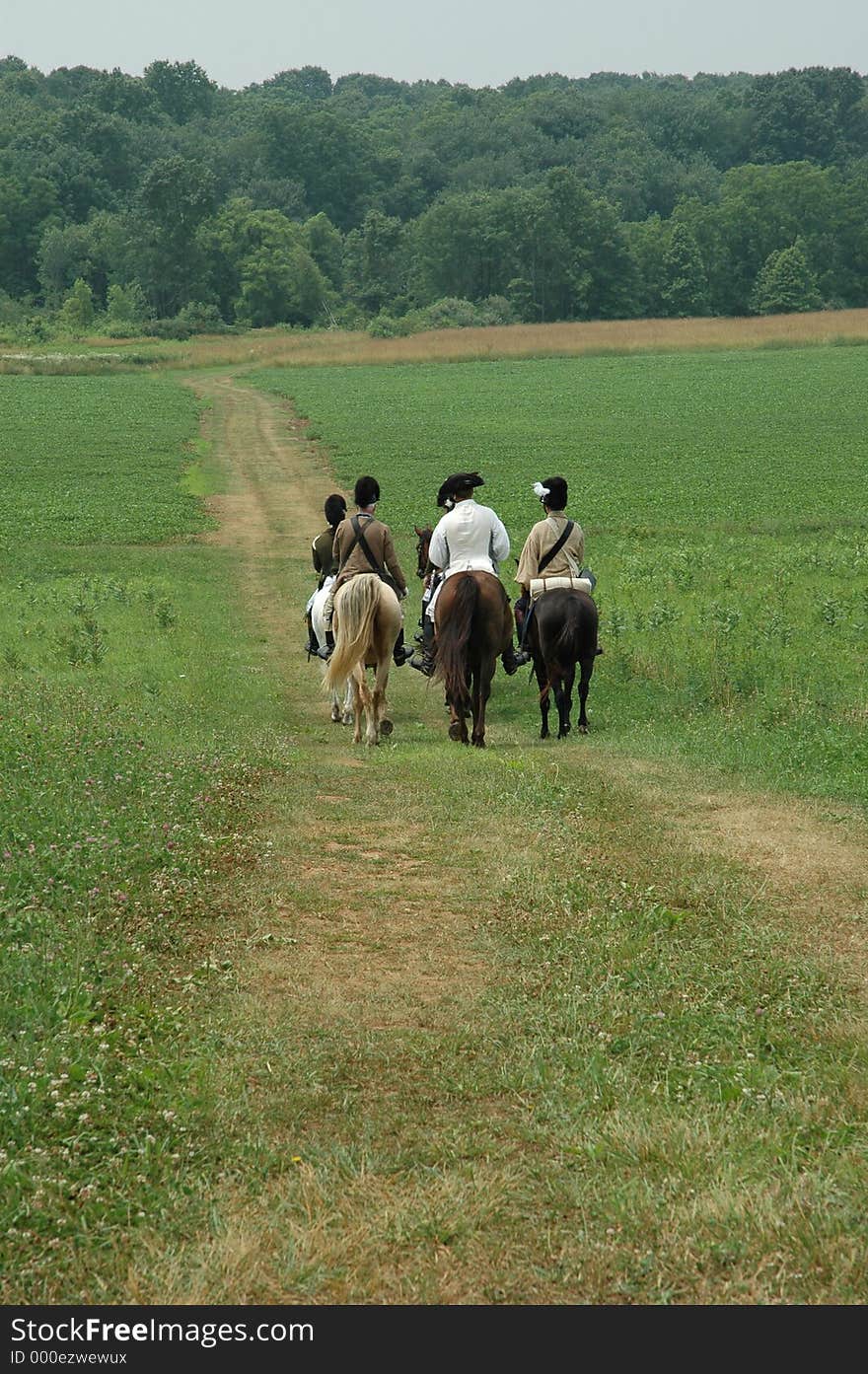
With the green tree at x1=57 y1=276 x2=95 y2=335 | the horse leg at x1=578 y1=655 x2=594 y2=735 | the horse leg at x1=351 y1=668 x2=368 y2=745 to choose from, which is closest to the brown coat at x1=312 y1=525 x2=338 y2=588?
the horse leg at x1=351 y1=668 x2=368 y2=745

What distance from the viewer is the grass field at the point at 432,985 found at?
4227 millimetres

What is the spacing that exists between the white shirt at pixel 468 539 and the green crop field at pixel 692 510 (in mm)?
2004

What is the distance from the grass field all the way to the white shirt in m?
1.63

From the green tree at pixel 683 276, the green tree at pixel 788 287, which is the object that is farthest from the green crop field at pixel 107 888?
the green tree at pixel 683 276

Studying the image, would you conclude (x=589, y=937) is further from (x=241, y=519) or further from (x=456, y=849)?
(x=241, y=519)

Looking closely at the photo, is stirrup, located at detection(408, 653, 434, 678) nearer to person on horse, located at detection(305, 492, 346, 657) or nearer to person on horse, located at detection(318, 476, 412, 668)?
person on horse, located at detection(318, 476, 412, 668)

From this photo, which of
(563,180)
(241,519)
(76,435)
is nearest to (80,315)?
(563,180)

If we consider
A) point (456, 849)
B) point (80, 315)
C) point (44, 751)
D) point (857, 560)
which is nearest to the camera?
point (456, 849)

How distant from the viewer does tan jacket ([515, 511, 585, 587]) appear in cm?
1330

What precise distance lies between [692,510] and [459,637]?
16.9 metres

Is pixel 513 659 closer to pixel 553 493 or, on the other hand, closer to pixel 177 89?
pixel 553 493

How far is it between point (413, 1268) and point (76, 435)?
136 ft

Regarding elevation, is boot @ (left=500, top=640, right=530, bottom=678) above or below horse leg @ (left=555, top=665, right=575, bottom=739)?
above

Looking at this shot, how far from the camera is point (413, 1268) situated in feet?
13.5
